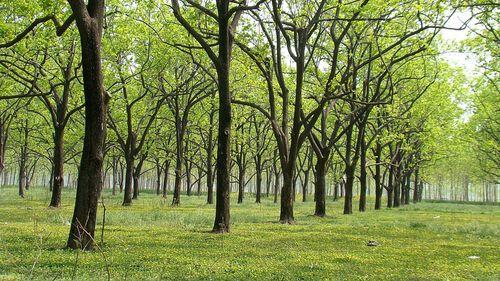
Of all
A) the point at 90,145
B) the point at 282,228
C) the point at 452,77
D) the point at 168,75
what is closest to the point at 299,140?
the point at 282,228

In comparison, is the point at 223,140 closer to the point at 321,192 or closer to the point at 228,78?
the point at 228,78

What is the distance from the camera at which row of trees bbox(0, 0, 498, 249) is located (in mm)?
16094

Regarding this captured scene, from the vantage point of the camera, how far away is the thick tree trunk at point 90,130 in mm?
10867

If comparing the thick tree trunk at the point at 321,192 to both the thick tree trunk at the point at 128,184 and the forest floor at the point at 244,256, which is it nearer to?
the forest floor at the point at 244,256

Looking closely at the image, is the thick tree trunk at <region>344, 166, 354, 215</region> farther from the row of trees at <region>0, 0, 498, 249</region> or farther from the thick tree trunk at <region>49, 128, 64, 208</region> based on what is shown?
the thick tree trunk at <region>49, 128, 64, 208</region>

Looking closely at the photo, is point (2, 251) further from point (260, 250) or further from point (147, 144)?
point (147, 144)

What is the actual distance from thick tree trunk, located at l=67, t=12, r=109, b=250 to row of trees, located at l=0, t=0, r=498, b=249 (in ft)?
0.09

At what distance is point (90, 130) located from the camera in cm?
1108

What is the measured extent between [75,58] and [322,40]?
57.0 ft

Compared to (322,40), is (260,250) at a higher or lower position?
lower

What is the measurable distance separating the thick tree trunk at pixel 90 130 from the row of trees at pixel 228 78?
0.03 m

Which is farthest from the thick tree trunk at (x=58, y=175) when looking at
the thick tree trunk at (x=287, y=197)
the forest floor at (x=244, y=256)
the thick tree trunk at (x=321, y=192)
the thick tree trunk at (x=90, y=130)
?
the thick tree trunk at (x=90, y=130)

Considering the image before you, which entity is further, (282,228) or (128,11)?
(128,11)

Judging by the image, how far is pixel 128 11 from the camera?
29.3m
